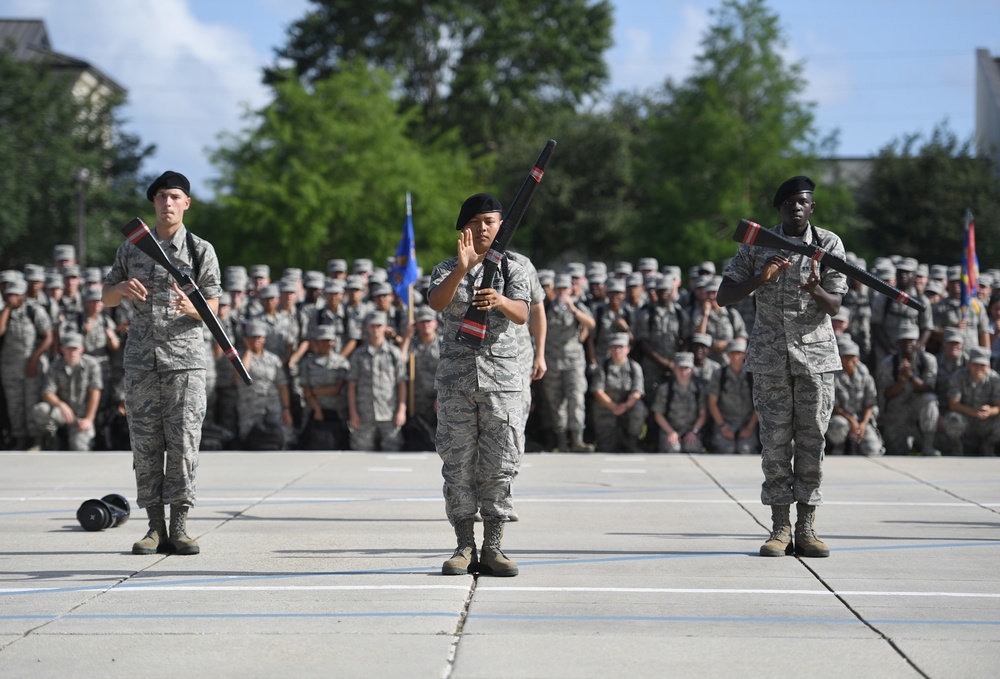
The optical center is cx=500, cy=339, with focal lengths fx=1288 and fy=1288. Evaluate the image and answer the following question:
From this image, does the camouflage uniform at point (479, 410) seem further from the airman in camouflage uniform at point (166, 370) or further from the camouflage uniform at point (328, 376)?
the camouflage uniform at point (328, 376)

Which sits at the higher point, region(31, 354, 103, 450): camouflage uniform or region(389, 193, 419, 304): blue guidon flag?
region(389, 193, 419, 304): blue guidon flag

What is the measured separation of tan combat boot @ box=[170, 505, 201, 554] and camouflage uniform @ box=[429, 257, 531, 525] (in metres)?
1.81

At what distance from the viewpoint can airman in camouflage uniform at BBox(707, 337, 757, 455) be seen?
51.5 feet

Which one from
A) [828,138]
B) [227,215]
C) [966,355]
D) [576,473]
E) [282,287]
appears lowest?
[576,473]

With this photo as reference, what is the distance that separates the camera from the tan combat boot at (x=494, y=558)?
7164 millimetres

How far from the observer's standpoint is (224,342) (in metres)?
8.00

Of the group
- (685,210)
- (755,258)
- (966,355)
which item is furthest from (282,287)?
(685,210)

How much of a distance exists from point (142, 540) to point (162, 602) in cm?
171

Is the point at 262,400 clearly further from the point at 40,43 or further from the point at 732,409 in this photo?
the point at 40,43

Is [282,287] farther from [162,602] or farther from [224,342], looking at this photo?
[162,602]

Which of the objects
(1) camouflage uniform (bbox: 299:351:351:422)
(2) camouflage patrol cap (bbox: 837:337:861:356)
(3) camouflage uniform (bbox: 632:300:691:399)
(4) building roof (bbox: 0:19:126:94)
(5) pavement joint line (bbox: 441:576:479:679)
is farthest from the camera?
Result: (4) building roof (bbox: 0:19:126:94)

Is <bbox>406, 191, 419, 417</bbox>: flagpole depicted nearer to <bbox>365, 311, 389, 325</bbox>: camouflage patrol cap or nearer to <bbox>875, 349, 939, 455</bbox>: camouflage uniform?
<bbox>365, 311, 389, 325</bbox>: camouflage patrol cap

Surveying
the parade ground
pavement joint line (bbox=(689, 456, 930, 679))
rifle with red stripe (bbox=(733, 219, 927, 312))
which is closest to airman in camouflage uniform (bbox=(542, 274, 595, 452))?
the parade ground

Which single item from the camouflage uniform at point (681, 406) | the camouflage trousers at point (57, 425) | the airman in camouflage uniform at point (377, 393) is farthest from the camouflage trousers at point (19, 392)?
the camouflage uniform at point (681, 406)
